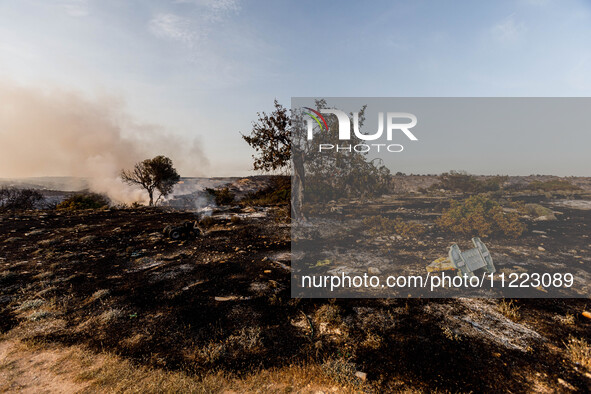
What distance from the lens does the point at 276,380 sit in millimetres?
3744

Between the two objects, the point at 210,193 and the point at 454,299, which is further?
the point at 210,193

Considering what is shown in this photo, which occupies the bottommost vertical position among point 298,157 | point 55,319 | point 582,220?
point 55,319

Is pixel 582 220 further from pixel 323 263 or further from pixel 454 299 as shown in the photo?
pixel 323 263

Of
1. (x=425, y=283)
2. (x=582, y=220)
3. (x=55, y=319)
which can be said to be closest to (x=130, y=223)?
(x=55, y=319)

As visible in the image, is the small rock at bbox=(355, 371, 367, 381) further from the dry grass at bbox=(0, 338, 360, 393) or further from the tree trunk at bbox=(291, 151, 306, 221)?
the tree trunk at bbox=(291, 151, 306, 221)

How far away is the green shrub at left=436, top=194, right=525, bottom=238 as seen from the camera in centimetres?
1022

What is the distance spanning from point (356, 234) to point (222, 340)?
819cm

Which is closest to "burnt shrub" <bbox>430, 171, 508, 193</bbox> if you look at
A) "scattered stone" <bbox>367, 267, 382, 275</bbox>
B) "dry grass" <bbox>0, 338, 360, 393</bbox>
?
"scattered stone" <bbox>367, 267, 382, 275</bbox>

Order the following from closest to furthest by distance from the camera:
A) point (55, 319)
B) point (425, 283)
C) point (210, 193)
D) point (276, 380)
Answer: point (276, 380), point (55, 319), point (425, 283), point (210, 193)

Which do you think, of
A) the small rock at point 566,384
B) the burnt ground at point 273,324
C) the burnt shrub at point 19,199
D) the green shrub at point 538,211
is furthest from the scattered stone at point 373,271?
the burnt shrub at point 19,199

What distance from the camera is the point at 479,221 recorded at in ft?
34.9

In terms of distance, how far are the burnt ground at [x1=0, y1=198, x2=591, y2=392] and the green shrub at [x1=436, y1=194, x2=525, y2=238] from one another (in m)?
1.11

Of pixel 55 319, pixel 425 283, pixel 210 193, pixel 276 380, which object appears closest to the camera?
pixel 276 380

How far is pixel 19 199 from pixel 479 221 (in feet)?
139
